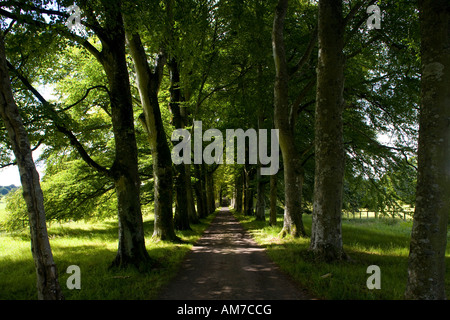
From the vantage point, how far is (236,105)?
16641 millimetres

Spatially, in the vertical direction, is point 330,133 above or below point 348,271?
above

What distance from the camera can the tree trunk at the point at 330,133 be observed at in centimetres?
756

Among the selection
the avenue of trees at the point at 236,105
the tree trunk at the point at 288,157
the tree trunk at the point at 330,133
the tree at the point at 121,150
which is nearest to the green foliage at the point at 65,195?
the avenue of trees at the point at 236,105

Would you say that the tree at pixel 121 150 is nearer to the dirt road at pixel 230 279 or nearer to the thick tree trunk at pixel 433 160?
the dirt road at pixel 230 279

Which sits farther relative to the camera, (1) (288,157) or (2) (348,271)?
(1) (288,157)

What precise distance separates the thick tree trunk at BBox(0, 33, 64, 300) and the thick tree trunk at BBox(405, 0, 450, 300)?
230 inches

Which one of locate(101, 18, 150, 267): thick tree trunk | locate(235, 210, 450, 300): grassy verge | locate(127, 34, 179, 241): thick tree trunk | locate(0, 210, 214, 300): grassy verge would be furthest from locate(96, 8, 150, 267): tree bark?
locate(235, 210, 450, 300): grassy verge

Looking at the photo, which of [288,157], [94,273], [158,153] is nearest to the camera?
[94,273]

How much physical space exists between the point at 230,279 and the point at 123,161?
4.28 metres

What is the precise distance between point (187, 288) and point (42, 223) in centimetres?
314

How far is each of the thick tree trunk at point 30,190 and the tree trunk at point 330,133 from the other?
6530 mm

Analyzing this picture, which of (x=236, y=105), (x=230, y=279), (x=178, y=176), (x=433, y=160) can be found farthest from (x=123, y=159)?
(x=236, y=105)

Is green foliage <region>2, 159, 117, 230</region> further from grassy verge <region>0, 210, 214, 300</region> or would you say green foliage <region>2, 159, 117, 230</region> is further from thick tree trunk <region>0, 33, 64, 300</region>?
thick tree trunk <region>0, 33, 64, 300</region>

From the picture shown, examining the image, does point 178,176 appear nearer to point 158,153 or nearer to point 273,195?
point 158,153
